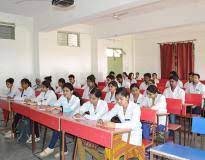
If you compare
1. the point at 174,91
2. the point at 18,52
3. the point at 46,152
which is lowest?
the point at 46,152

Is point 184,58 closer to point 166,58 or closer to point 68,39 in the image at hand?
point 166,58

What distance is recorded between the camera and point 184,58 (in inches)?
392

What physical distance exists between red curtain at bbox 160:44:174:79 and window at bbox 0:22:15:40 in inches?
244

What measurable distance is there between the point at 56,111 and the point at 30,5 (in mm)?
3613

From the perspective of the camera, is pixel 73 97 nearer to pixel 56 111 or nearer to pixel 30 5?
pixel 56 111

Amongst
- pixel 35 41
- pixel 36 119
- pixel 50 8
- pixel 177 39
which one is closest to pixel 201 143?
pixel 36 119

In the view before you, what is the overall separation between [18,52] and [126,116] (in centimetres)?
518

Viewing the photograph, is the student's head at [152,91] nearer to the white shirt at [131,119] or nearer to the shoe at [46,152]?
the white shirt at [131,119]

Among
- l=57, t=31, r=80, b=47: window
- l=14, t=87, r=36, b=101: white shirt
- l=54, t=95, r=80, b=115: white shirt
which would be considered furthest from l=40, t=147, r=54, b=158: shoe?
l=57, t=31, r=80, b=47: window

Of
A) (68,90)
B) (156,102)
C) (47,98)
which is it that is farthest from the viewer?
(47,98)

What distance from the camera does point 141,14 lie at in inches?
285

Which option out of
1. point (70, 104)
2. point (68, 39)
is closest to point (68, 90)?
point (70, 104)

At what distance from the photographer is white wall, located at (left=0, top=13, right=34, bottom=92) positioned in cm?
710

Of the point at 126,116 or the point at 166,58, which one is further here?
the point at 166,58
